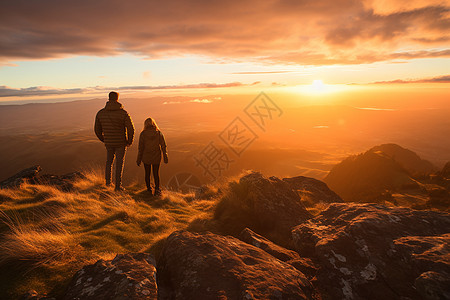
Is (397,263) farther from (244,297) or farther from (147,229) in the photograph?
(147,229)

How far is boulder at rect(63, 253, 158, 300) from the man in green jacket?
633 cm

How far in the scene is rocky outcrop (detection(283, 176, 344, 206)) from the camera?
11797mm

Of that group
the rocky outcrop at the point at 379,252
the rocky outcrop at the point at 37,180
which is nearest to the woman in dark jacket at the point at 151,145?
the rocky outcrop at the point at 37,180

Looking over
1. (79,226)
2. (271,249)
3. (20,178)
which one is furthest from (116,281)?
(20,178)

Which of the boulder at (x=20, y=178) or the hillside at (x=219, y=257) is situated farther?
the boulder at (x=20, y=178)

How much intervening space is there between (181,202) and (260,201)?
14.4ft

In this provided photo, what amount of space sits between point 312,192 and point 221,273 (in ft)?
35.9

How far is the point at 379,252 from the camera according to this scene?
12.9 ft

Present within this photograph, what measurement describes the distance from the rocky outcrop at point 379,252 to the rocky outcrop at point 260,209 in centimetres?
158

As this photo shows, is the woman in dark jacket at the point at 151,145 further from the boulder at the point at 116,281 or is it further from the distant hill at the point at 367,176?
the distant hill at the point at 367,176

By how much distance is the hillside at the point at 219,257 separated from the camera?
3200mm

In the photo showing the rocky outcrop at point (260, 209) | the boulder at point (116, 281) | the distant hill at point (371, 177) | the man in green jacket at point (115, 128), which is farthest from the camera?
the distant hill at point (371, 177)

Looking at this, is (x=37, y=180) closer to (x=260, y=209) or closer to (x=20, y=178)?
(x=20, y=178)

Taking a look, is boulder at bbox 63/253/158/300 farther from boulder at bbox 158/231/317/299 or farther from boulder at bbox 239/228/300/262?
boulder at bbox 239/228/300/262
